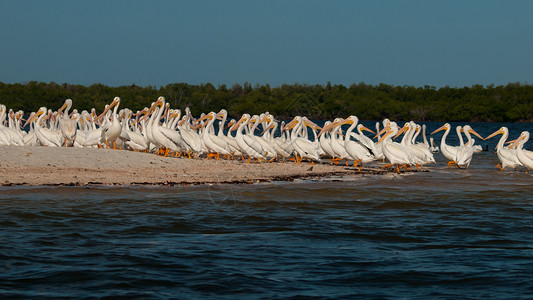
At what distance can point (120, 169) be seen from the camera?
473 inches

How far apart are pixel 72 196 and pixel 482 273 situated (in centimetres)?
555

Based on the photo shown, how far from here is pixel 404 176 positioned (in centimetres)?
1323

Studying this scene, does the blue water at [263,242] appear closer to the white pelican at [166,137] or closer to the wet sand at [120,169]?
the wet sand at [120,169]

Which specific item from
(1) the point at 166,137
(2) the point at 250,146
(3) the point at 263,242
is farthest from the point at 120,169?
(3) the point at 263,242

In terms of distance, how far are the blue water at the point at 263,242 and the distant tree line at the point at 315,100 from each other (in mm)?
45260

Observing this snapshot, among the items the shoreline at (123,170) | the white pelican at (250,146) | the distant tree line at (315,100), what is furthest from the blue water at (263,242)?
the distant tree line at (315,100)

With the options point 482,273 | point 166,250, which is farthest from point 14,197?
point 482,273

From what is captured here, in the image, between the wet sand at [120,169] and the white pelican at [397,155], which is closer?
the wet sand at [120,169]

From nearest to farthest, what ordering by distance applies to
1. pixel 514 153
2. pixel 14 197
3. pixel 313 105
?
pixel 14 197, pixel 514 153, pixel 313 105

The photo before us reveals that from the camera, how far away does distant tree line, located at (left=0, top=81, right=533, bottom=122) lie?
58.9 metres

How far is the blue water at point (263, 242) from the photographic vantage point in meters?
5.38

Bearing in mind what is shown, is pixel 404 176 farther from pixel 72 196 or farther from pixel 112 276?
pixel 112 276

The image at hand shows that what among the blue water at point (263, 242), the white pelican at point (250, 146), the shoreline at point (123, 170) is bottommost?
the blue water at point (263, 242)

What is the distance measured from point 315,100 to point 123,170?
52589 millimetres
